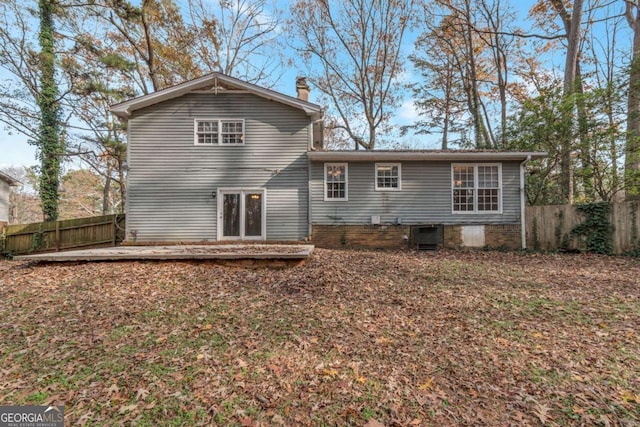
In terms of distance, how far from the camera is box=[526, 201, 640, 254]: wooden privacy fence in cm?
905

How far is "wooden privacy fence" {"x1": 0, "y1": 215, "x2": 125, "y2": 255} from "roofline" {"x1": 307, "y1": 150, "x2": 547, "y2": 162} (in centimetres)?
852

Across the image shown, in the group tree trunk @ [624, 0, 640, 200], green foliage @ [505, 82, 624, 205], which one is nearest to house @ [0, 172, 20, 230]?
green foliage @ [505, 82, 624, 205]

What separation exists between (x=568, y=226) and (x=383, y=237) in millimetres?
6226

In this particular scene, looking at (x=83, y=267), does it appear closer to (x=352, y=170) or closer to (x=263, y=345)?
(x=263, y=345)

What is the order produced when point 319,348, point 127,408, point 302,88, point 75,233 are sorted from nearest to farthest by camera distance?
point 127,408 → point 319,348 → point 302,88 → point 75,233

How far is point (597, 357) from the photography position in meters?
3.22

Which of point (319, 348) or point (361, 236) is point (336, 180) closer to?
point (361, 236)

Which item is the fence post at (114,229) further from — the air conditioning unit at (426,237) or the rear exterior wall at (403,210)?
the air conditioning unit at (426,237)

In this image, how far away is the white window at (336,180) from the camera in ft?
34.3

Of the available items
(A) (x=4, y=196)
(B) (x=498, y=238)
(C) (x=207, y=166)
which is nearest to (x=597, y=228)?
(B) (x=498, y=238)

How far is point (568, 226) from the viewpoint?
984 cm

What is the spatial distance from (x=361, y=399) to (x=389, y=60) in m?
18.8

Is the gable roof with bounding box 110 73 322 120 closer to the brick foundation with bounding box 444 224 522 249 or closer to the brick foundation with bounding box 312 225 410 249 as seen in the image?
the brick foundation with bounding box 312 225 410 249

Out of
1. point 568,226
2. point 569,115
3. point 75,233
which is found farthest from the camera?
point 75,233
